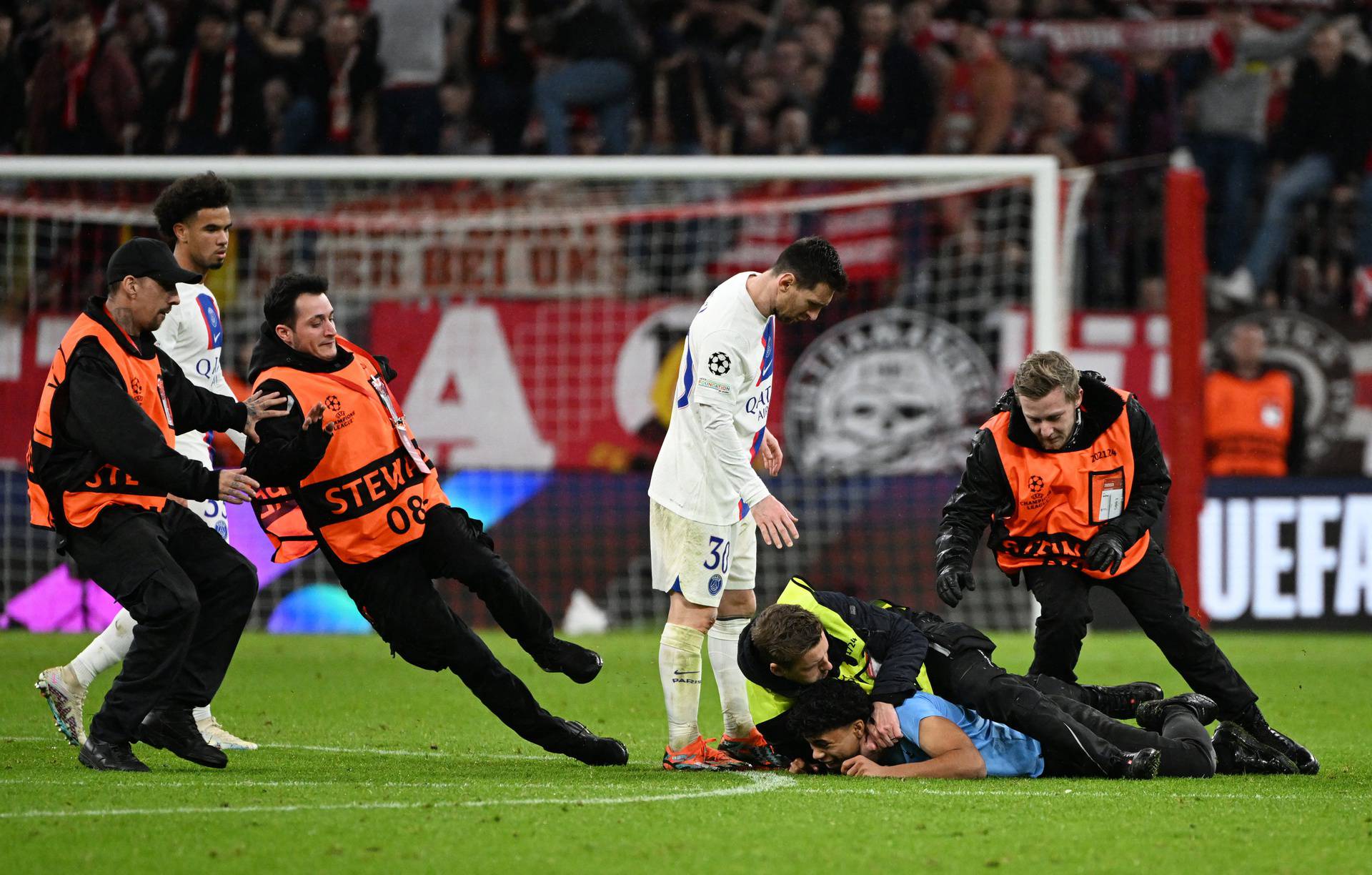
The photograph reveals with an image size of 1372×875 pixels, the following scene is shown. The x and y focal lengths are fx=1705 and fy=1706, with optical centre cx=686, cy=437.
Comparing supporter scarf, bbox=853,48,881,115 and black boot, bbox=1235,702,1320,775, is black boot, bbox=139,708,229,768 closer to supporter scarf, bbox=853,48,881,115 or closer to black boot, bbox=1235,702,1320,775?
black boot, bbox=1235,702,1320,775

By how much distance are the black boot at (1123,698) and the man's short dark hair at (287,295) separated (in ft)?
11.4

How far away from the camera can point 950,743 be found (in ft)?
20.3

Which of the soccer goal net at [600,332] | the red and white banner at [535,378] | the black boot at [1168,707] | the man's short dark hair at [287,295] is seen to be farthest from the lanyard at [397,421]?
the red and white banner at [535,378]

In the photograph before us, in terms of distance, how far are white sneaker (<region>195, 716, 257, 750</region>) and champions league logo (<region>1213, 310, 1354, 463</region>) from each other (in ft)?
31.8

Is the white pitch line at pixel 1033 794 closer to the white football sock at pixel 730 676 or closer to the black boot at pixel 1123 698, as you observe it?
the white football sock at pixel 730 676

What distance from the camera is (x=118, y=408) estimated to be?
Answer: 5.86 meters

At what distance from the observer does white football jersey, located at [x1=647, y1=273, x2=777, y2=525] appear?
256 inches

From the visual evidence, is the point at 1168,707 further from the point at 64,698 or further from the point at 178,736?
the point at 64,698

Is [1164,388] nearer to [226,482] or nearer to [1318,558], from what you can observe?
[1318,558]

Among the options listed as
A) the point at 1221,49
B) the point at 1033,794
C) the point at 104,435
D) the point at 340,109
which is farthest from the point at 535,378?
the point at 1033,794

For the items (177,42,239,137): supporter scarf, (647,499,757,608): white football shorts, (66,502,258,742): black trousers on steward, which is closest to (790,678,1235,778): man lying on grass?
(647,499,757,608): white football shorts

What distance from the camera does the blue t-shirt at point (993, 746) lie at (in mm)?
6250

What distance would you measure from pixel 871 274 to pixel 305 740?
8341 millimetres

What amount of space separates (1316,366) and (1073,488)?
8213mm
